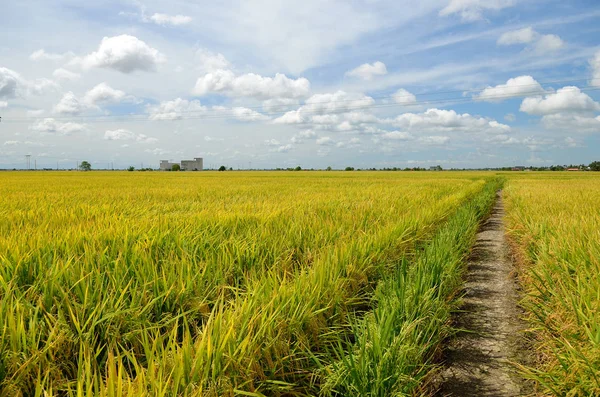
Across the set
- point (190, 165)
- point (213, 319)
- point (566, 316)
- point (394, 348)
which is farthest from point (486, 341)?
point (190, 165)

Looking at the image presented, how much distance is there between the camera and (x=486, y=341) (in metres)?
2.83

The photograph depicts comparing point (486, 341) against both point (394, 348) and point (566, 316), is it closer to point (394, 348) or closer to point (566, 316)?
point (566, 316)

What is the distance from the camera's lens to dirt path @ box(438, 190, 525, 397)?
225 cm

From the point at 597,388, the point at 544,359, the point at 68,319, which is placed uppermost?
the point at 68,319

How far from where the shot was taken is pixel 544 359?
2.51 metres

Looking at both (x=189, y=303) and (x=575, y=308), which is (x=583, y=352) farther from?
(x=189, y=303)

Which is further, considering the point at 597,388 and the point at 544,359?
the point at 544,359

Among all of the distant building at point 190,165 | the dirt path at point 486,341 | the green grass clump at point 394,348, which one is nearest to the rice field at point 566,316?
the dirt path at point 486,341

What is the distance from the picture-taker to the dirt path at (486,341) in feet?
7.37

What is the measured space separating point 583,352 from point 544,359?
412 mm

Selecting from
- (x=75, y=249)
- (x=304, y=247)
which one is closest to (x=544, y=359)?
(x=304, y=247)

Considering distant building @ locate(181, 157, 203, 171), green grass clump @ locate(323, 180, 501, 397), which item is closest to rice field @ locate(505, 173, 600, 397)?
green grass clump @ locate(323, 180, 501, 397)

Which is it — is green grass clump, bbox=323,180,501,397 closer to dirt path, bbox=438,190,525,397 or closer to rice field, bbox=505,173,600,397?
dirt path, bbox=438,190,525,397

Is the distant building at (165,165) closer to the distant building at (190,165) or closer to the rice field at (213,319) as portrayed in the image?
the distant building at (190,165)
